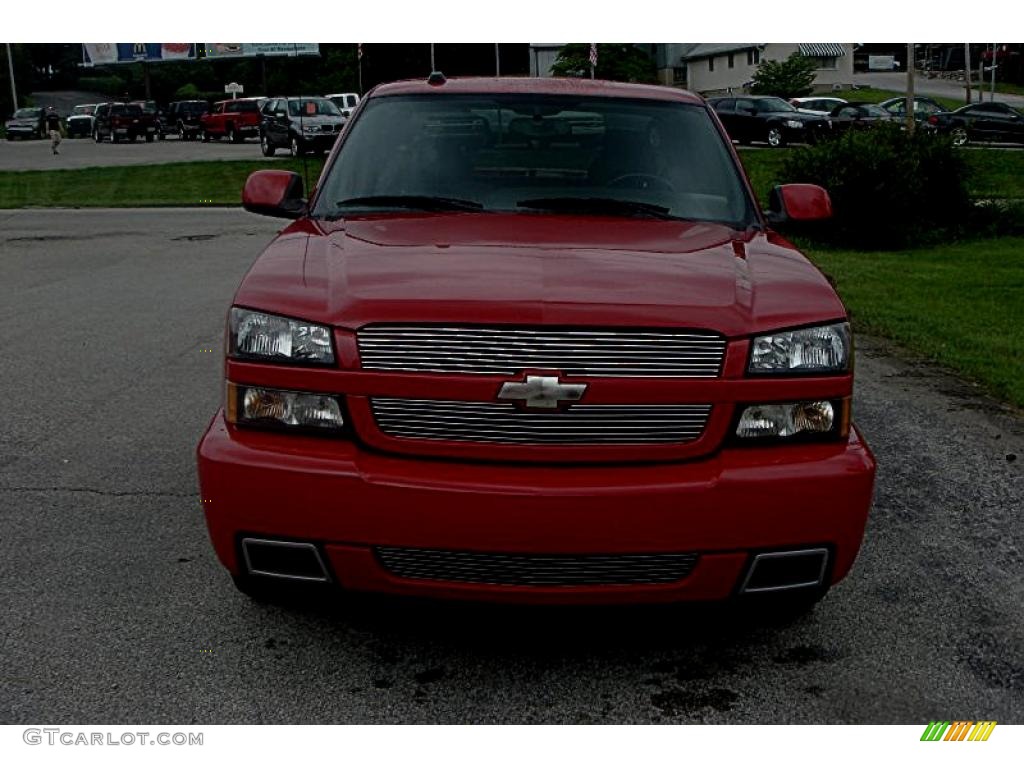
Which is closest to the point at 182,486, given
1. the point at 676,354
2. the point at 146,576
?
the point at 146,576

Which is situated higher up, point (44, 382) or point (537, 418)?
point (537, 418)

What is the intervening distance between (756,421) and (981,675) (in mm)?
956

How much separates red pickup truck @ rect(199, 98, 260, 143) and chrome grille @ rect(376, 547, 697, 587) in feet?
157

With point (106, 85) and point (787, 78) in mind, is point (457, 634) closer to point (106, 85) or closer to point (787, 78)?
point (787, 78)

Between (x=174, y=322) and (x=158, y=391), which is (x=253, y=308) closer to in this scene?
(x=158, y=391)

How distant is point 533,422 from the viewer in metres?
3.35

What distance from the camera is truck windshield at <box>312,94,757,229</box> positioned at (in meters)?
4.66

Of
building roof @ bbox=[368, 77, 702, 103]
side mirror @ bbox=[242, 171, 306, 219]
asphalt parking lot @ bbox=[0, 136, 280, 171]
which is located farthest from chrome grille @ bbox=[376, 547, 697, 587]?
asphalt parking lot @ bbox=[0, 136, 280, 171]

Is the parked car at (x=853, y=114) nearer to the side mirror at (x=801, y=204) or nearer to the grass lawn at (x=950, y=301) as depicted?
the grass lawn at (x=950, y=301)

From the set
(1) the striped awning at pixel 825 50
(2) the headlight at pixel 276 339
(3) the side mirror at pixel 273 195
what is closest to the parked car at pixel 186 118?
(1) the striped awning at pixel 825 50

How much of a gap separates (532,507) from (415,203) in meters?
1.71

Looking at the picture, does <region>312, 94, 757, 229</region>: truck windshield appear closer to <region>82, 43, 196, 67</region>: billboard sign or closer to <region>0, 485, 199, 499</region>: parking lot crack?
<region>0, 485, 199, 499</region>: parking lot crack

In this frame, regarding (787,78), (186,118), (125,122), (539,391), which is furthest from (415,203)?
(787,78)
